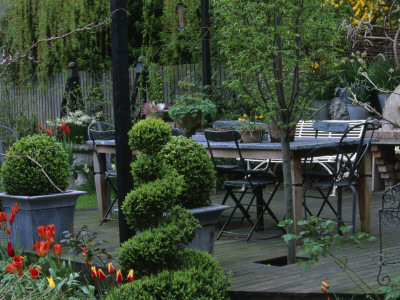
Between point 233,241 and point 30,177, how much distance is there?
1.96 m

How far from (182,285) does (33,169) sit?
2469mm

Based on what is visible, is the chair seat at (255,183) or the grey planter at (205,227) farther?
the chair seat at (255,183)

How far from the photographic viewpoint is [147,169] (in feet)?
14.6

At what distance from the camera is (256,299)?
4230 mm

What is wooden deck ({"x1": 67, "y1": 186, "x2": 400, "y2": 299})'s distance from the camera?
4168 mm

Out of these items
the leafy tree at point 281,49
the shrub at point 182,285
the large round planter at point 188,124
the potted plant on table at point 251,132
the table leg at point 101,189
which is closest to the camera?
the shrub at point 182,285

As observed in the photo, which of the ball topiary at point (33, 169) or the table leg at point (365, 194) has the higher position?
the ball topiary at point (33, 169)

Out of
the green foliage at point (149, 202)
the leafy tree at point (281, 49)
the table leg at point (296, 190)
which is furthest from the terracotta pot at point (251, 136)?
the green foliage at point (149, 202)

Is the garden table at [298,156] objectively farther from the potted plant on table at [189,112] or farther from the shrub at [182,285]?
the potted plant on table at [189,112]

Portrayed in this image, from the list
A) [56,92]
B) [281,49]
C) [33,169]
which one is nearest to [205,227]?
[281,49]

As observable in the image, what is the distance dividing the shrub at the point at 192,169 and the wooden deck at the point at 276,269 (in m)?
0.57

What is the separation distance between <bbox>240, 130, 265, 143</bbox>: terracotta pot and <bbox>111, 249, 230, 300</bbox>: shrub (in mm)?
2572

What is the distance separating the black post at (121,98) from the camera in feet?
16.0

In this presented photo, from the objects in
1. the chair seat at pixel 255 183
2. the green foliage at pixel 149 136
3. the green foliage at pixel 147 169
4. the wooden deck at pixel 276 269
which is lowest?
the wooden deck at pixel 276 269
